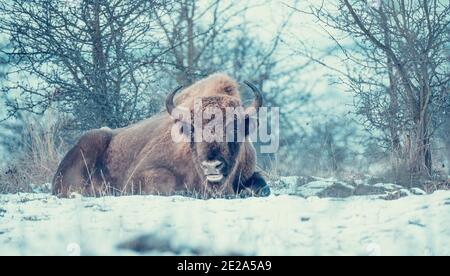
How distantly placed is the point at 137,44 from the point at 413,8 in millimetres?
5074

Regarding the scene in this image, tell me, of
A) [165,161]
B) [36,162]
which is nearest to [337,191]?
[165,161]

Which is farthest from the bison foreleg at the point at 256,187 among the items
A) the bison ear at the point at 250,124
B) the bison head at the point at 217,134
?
the bison ear at the point at 250,124

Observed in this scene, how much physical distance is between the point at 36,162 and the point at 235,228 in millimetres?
7559

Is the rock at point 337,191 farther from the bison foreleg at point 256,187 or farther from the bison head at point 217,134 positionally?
the bison head at point 217,134

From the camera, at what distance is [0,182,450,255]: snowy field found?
5.50m

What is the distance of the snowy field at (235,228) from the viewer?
18.0 ft

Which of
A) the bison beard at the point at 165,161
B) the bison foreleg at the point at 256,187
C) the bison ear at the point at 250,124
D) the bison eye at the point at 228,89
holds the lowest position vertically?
the bison foreleg at the point at 256,187

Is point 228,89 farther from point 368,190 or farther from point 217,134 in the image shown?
point 368,190

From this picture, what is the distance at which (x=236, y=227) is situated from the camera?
6.00 m

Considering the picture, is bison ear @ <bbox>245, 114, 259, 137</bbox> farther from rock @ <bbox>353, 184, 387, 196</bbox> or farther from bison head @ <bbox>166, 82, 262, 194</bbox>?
rock @ <bbox>353, 184, 387, 196</bbox>

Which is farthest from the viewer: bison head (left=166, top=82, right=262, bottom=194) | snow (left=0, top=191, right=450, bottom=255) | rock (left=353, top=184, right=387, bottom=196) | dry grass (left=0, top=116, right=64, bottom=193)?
dry grass (left=0, top=116, right=64, bottom=193)

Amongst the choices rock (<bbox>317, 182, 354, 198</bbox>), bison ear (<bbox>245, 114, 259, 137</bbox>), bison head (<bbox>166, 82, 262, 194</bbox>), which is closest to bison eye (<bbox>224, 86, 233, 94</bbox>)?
bison head (<bbox>166, 82, 262, 194</bbox>)
